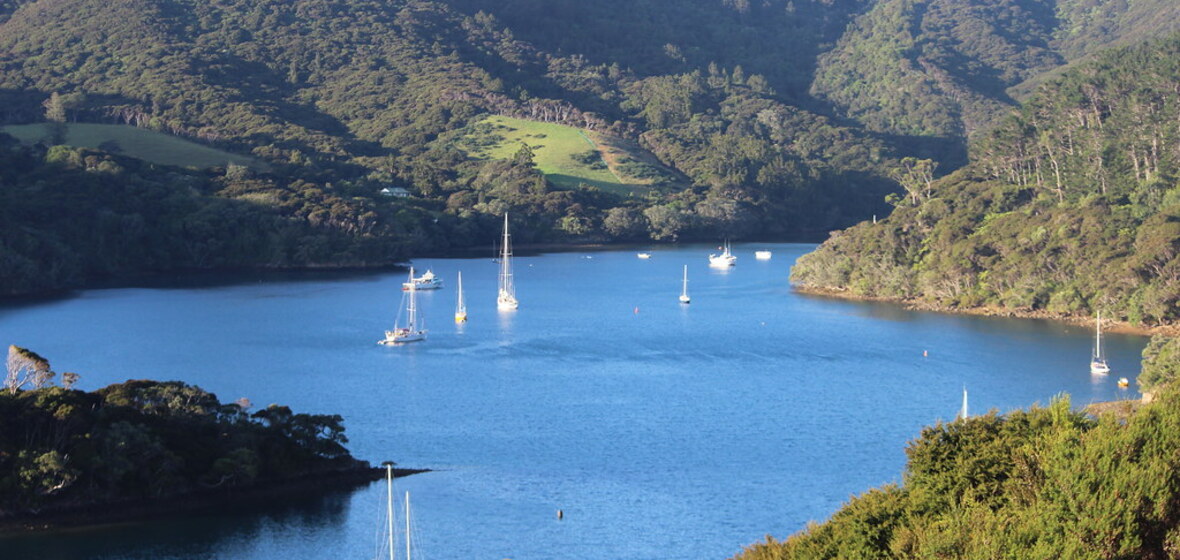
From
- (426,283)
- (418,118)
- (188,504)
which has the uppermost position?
(418,118)

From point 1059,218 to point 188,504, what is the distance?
5791 cm

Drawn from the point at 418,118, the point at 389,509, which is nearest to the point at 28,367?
the point at 389,509

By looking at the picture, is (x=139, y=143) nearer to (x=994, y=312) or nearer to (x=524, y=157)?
(x=524, y=157)

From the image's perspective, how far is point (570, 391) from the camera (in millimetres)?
52750

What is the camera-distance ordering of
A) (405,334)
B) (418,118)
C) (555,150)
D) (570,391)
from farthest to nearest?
(418,118)
(555,150)
(405,334)
(570,391)

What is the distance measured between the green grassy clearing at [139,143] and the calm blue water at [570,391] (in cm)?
3507

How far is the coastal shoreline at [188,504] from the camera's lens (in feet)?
108

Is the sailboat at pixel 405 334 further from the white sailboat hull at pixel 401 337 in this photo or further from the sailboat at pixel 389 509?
the sailboat at pixel 389 509

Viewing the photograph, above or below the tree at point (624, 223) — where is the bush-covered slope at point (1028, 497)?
below

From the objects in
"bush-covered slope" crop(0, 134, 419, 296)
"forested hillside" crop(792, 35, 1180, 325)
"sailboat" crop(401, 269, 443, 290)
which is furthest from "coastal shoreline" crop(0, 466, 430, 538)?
"bush-covered slope" crop(0, 134, 419, 296)

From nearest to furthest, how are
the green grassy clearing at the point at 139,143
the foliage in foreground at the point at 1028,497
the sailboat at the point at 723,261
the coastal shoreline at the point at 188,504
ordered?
the foliage in foreground at the point at 1028,497 < the coastal shoreline at the point at 188,504 < the sailboat at the point at 723,261 < the green grassy clearing at the point at 139,143

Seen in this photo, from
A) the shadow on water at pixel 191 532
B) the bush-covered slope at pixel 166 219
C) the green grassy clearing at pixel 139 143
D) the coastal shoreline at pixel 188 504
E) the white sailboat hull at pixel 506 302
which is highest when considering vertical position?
the green grassy clearing at pixel 139 143

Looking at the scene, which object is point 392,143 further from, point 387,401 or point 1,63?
point 387,401

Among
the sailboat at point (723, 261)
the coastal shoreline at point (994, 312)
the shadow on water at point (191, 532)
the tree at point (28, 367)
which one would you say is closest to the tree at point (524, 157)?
the sailboat at point (723, 261)
